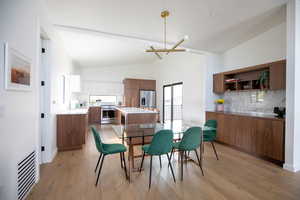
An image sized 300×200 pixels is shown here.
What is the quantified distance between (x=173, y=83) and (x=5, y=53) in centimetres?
566

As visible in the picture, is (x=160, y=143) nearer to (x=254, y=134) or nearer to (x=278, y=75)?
(x=254, y=134)

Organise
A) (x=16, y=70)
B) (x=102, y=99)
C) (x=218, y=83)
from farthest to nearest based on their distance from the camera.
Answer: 1. (x=102, y=99)
2. (x=218, y=83)
3. (x=16, y=70)

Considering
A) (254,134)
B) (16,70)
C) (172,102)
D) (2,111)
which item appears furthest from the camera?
(172,102)

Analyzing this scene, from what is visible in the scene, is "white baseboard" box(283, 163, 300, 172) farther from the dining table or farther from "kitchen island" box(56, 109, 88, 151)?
"kitchen island" box(56, 109, 88, 151)

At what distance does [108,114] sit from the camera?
6.96m

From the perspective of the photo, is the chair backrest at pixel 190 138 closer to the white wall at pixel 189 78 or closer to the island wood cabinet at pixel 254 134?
the island wood cabinet at pixel 254 134

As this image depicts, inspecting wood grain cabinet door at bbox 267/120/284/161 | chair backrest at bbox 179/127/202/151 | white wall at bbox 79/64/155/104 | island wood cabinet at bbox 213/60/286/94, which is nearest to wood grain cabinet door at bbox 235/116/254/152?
wood grain cabinet door at bbox 267/120/284/161

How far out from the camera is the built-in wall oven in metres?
6.88

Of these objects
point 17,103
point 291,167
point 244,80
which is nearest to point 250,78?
point 244,80

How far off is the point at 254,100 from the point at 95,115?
629 centimetres

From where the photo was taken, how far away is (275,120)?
2.79 metres

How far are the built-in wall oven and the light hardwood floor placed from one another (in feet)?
12.9

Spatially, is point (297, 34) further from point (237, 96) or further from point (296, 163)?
point (296, 163)

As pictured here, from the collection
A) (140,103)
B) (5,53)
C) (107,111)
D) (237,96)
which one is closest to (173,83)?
(140,103)
